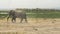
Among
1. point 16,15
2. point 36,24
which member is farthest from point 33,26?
point 16,15

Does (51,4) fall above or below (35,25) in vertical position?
above

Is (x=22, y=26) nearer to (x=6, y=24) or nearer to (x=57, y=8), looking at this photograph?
(x=6, y=24)

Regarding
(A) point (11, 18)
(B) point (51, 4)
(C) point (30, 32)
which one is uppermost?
(B) point (51, 4)

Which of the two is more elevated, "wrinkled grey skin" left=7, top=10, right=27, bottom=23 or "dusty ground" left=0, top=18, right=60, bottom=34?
"wrinkled grey skin" left=7, top=10, right=27, bottom=23

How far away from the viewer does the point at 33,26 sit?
2.91ft

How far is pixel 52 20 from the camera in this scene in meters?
0.90

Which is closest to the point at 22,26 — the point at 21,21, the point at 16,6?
the point at 21,21

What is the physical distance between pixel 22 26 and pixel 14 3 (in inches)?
7.2

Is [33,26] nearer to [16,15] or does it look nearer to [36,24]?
[36,24]

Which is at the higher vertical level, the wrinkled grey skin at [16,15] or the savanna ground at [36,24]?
the wrinkled grey skin at [16,15]

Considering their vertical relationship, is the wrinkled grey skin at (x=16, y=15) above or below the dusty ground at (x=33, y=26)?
above

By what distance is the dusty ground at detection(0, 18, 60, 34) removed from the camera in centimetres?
87

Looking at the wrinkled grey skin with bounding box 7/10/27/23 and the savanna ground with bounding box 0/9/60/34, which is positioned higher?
the wrinkled grey skin with bounding box 7/10/27/23

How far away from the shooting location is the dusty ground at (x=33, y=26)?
0.87 meters
